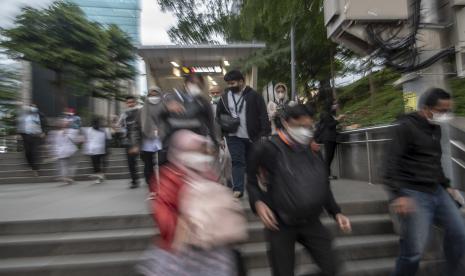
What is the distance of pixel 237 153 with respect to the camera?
16.9ft

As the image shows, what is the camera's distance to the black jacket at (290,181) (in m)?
2.61

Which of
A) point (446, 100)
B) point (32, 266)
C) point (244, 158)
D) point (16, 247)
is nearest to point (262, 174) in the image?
point (446, 100)

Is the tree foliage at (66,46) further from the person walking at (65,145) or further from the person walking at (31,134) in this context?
the person walking at (65,145)

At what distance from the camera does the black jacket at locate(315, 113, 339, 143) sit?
715 centimetres

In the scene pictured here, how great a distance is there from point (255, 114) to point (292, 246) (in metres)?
2.58

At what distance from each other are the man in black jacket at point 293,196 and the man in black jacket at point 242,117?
7.15ft

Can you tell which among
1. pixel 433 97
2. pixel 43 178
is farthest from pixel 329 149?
pixel 43 178

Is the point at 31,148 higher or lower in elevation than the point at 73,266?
higher

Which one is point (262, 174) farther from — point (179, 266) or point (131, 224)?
point (131, 224)

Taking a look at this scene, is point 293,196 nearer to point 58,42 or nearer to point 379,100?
point 379,100

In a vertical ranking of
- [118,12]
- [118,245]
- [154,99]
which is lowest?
[118,245]

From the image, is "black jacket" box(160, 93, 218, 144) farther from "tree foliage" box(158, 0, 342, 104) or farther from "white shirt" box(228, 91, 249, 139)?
"tree foliage" box(158, 0, 342, 104)

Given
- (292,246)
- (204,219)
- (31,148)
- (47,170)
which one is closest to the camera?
(204,219)

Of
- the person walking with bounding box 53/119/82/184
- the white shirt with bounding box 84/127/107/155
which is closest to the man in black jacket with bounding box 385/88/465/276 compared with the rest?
the white shirt with bounding box 84/127/107/155
